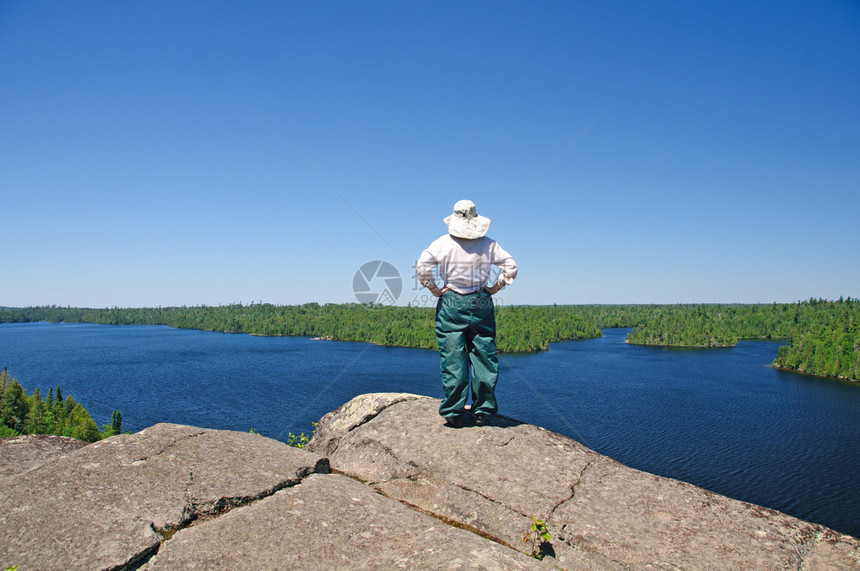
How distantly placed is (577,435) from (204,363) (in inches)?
2658

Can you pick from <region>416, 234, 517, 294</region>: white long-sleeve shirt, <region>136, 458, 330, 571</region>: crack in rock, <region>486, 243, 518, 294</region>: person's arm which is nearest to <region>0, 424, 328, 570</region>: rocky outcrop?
<region>136, 458, 330, 571</region>: crack in rock

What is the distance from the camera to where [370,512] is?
4137 mm

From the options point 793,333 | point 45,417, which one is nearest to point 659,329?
point 793,333

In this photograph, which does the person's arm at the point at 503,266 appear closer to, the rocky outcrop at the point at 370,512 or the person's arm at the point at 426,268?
the person's arm at the point at 426,268

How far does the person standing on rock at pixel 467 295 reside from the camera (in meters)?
6.10

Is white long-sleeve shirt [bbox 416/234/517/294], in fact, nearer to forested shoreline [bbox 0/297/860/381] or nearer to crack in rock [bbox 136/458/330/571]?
crack in rock [bbox 136/458/330/571]

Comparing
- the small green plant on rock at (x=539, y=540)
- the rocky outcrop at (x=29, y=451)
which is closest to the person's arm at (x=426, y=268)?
the small green plant on rock at (x=539, y=540)

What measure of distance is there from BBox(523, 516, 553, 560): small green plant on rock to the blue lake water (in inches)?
1205

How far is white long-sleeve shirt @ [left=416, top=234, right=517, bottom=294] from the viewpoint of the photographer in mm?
6223

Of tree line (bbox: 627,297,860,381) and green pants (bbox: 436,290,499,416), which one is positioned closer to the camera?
green pants (bbox: 436,290,499,416)

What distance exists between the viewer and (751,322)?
16612cm

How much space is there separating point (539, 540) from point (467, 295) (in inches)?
117

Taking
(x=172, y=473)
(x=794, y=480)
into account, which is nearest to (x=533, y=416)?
(x=794, y=480)

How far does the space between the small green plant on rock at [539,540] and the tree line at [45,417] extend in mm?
37882
